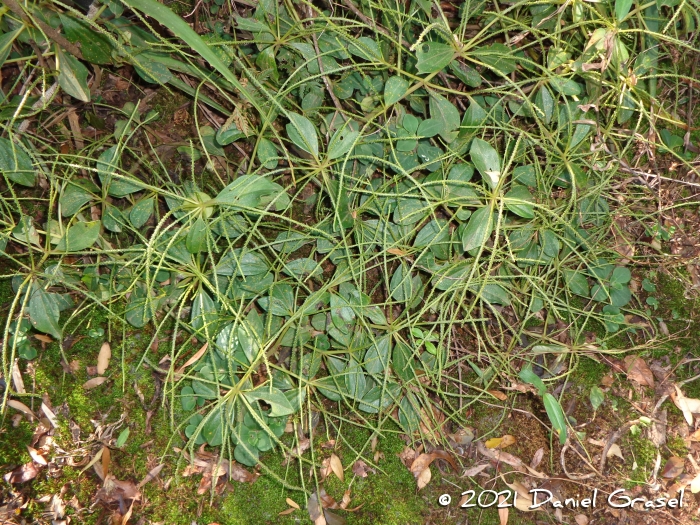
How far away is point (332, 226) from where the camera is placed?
4.13 ft

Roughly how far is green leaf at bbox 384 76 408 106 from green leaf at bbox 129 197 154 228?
0.58m

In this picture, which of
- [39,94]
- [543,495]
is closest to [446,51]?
[39,94]

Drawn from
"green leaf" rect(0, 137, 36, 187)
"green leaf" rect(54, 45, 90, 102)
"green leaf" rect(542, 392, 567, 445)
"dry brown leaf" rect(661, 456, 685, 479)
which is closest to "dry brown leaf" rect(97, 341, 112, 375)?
"green leaf" rect(0, 137, 36, 187)

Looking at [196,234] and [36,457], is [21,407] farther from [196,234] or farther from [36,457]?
[196,234]

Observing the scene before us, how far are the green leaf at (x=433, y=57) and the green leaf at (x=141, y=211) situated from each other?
0.67m

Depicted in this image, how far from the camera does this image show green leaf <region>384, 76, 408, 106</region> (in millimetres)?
1116

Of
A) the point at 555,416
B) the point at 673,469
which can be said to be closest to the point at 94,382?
the point at 555,416

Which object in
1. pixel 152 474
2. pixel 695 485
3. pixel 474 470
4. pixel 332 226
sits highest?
pixel 332 226

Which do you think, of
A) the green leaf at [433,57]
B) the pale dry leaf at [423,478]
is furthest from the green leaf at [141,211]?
the pale dry leaf at [423,478]

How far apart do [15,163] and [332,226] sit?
2.25 feet

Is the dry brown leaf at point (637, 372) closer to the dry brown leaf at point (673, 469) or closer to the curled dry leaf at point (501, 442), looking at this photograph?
the dry brown leaf at point (673, 469)

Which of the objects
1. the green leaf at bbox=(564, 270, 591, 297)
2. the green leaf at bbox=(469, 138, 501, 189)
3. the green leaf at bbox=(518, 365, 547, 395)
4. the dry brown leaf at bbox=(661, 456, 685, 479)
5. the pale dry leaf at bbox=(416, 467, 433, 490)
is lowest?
the dry brown leaf at bbox=(661, 456, 685, 479)

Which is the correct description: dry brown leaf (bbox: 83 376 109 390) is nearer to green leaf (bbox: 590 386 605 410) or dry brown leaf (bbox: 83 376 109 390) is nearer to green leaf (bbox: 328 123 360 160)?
green leaf (bbox: 328 123 360 160)

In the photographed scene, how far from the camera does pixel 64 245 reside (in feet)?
3.85
